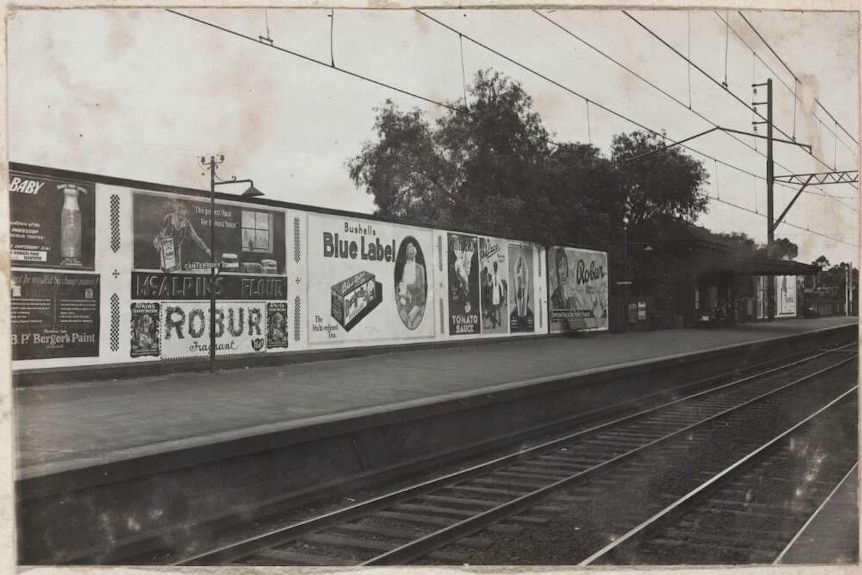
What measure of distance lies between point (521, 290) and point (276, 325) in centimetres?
1092

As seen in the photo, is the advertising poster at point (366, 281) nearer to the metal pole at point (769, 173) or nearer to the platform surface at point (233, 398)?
the platform surface at point (233, 398)

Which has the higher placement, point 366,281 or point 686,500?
point 366,281

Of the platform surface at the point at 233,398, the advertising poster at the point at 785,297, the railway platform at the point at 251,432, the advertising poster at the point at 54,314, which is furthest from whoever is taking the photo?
the advertising poster at the point at 785,297

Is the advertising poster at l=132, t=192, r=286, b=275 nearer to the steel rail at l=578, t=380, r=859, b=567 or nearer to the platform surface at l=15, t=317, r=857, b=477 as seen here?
the platform surface at l=15, t=317, r=857, b=477

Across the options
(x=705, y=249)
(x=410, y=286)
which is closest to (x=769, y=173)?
(x=410, y=286)

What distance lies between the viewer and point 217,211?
49.7 feet

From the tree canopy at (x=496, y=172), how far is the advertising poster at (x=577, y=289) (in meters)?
0.93

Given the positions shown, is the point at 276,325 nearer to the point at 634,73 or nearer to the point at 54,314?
the point at 54,314

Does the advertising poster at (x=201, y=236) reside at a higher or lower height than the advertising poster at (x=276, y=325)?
higher

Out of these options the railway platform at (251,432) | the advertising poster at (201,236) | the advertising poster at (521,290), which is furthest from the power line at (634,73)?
the advertising poster at (521,290)

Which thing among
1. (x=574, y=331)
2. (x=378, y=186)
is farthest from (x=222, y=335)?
(x=574, y=331)

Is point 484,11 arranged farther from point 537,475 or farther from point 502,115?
point 502,115

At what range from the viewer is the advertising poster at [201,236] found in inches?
542

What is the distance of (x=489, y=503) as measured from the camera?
7348mm
